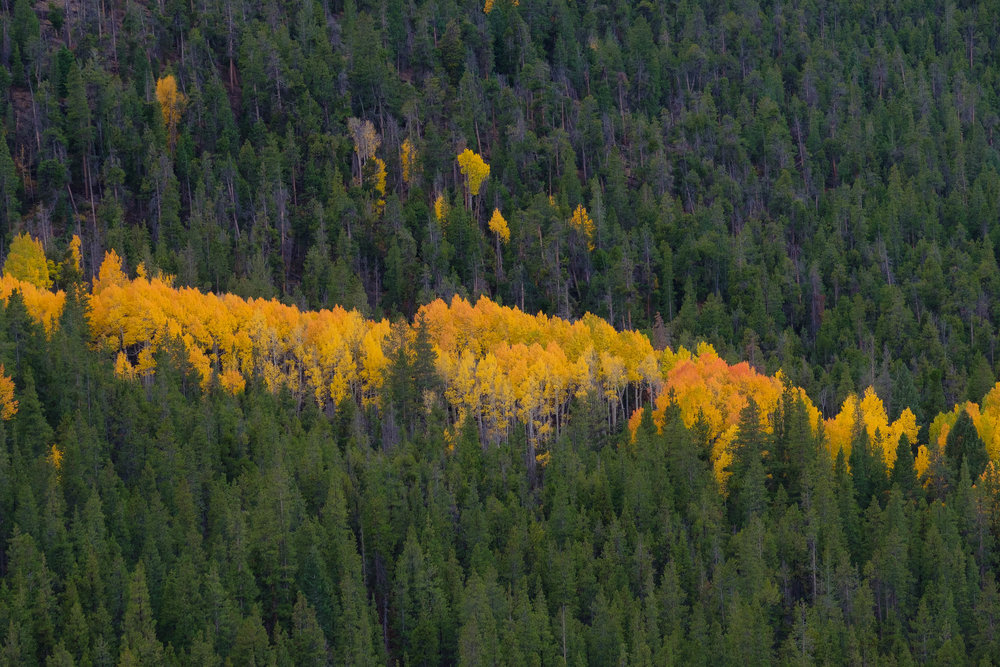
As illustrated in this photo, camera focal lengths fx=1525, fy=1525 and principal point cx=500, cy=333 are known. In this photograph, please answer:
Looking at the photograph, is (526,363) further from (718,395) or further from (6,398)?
(6,398)

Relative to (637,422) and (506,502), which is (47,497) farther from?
(637,422)

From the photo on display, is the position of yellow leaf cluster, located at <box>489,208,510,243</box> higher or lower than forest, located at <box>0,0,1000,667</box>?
higher

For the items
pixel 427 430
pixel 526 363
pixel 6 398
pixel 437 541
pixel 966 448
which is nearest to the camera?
pixel 437 541

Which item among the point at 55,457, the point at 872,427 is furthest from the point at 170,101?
the point at 872,427

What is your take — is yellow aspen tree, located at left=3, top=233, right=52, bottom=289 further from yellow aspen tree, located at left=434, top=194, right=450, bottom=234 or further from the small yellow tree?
the small yellow tree

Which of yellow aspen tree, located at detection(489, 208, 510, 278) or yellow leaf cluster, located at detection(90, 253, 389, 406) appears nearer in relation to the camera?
yellow leaf cluster, located at detection(90, 253, 389, 406)

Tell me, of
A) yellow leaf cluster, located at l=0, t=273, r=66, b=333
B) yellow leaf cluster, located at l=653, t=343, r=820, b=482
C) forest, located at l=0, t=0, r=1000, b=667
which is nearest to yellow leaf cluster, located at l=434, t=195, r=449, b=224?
forest, located at l=0, t=0, r=1000, b=667

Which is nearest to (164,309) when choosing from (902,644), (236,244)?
(236,244)
